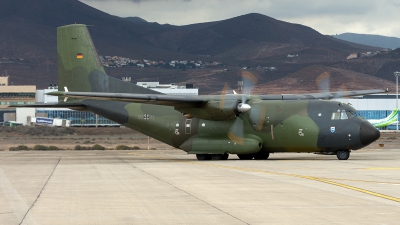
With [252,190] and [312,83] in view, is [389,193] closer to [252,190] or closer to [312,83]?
[252,190]

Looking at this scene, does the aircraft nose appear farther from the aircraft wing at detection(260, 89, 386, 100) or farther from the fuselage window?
the aircraft wing at detection(260, 89, 386, 100)

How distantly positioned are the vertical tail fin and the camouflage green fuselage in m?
3.45

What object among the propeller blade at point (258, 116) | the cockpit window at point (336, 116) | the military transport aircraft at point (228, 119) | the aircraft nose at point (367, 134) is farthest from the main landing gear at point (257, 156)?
the aircraft nose at point (367, 134)

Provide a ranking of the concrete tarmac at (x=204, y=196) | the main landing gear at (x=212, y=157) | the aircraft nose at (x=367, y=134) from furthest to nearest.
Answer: the main landing gear at (x=212, y=157), the aircraft nose at (x=367, y=134), the concrete tarmac at (x=204, y=196)

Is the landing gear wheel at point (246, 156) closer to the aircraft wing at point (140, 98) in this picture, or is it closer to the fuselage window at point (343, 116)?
the aircraft wing at point (140, 98)

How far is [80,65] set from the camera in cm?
3975

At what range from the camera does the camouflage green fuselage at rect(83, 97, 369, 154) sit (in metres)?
34.1

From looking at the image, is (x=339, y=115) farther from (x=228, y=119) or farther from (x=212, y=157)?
(x=212, y=157)

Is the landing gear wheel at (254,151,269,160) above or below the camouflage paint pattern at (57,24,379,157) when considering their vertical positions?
below

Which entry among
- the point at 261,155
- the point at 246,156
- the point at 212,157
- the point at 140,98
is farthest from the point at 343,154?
the point at 140,98

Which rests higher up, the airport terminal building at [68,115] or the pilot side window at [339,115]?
the airport terminal building at [68,115]

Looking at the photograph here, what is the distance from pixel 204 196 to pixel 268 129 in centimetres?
1794

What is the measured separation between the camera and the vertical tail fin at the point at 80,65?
39656 mm

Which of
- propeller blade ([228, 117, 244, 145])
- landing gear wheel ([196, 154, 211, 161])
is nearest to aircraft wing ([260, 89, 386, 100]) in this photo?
propeller blade ([228, 117, 244, 145])
